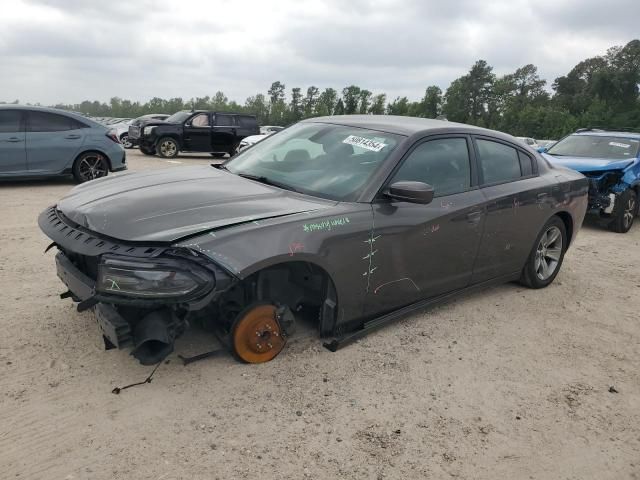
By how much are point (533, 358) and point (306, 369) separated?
5.48 feet

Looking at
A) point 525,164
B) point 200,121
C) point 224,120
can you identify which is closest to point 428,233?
point 525,164

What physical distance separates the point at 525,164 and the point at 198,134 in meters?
14.5

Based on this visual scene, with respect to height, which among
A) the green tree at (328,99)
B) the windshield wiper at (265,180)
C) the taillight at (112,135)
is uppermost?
the green tree at (328,99)

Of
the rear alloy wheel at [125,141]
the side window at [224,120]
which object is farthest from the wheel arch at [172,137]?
the rear alloy wheel at [125,141]

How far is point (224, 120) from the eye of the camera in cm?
1820

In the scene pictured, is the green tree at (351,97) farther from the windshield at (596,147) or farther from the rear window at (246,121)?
the windshield at (596,147)

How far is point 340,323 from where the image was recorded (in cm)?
346

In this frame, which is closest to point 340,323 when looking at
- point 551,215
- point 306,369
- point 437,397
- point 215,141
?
point 306,369

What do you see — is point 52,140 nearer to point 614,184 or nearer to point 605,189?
point 605,189

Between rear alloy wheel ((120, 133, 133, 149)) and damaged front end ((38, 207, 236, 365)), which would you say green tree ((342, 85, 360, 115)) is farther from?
damaged front end ((38, 207, 236, 365))

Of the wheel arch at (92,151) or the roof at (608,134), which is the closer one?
the roof at (608,134)

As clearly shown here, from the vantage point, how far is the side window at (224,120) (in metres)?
18.1

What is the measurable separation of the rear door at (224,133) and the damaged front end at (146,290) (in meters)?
15.6

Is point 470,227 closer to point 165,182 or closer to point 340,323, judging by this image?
point 340,323
